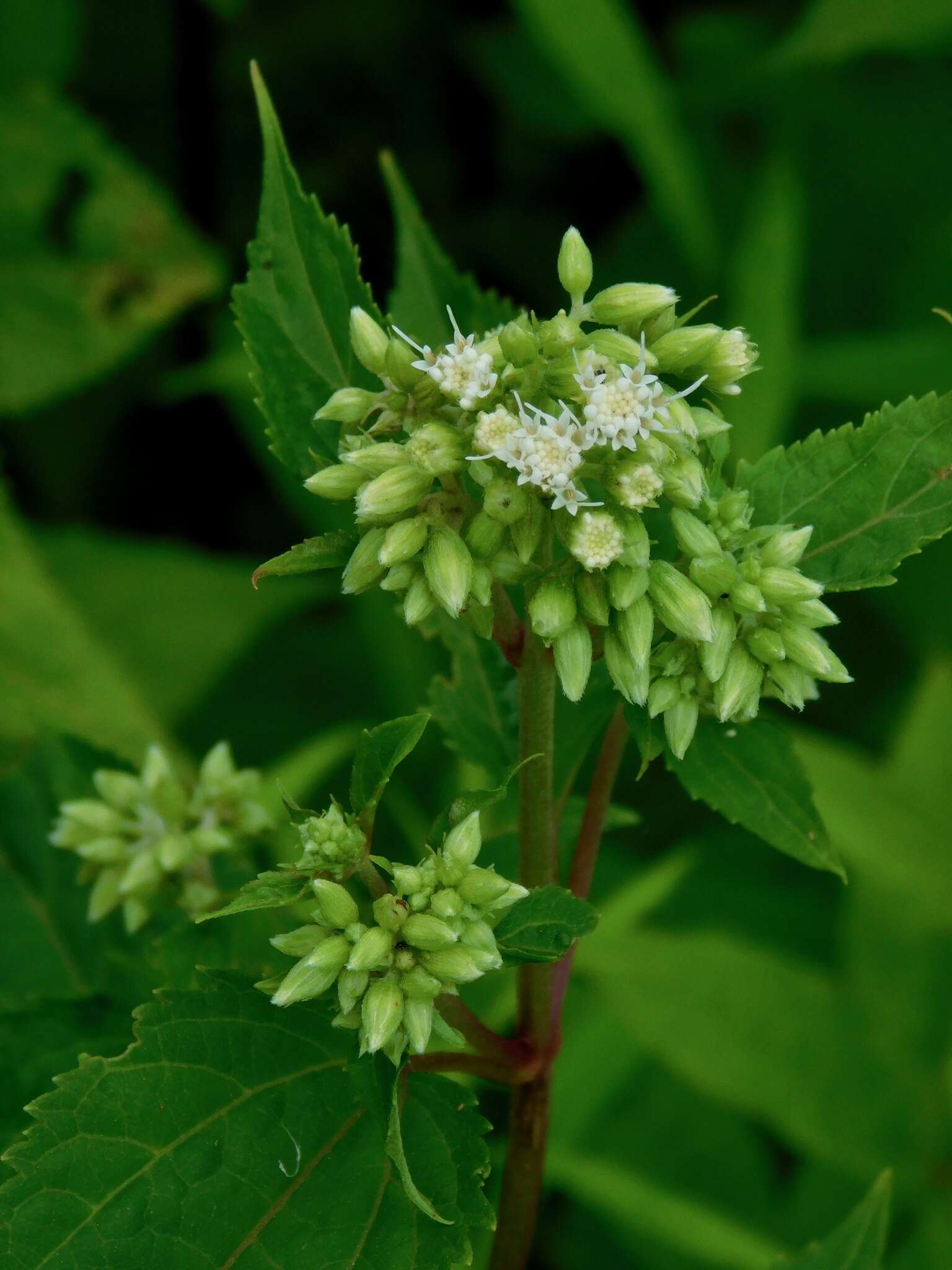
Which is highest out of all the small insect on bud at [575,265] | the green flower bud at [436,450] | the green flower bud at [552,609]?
the small insect on bud at [575,265]

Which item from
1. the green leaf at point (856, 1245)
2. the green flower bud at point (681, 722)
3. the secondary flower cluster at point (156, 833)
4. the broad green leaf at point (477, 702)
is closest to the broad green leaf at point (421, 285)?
the broad green leaf at point (477, 702)

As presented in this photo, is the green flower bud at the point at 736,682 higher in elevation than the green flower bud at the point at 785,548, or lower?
lower

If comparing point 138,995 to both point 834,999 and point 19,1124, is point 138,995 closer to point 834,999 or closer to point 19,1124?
point 19,1124

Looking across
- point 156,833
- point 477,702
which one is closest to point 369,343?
point 477,702

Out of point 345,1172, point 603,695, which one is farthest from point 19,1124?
point 603,695

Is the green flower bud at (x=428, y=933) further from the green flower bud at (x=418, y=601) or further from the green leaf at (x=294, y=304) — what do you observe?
the green leaf at (x=294, y=304)

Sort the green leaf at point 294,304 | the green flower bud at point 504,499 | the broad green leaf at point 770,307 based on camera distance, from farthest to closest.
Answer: the broad green leaf at point 770,307 < the green leaf at point 294,304 < the green flower bud at point 504,499

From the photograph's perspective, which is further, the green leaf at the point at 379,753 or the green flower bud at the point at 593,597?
the green flower bud at the point at 593,597
